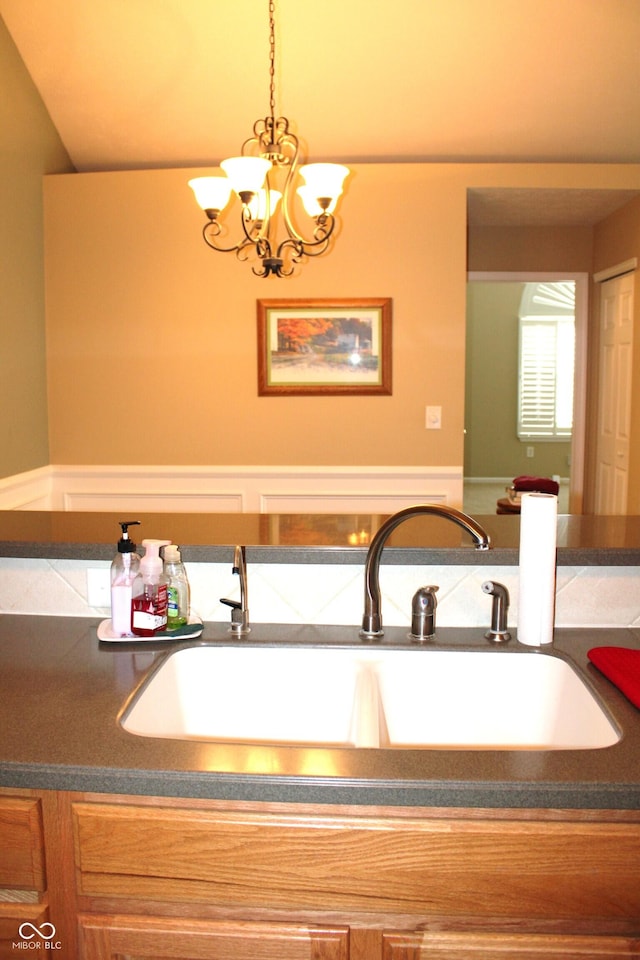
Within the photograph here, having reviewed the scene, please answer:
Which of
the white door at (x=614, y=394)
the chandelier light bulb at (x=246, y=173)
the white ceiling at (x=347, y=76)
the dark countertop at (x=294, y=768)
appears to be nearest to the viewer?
the dark countertop at (x=294, y=768)

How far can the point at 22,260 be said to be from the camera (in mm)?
4285

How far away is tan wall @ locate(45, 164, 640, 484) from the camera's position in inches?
175

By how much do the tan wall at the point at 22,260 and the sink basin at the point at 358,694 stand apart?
2.96 m

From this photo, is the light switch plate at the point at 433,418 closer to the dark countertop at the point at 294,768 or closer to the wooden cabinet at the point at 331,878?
the dark countertop at the point at 294,768

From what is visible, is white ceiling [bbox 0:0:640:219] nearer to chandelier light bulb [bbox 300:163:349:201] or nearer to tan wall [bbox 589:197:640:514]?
tan wall [bbox 589:197:640:514]

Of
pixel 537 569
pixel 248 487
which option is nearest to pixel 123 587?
pixel 537 569

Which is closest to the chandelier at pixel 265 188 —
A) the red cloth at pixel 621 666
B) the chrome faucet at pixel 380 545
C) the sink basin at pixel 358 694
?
the chrome faucet at pixel 380 545

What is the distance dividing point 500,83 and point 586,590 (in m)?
3.30

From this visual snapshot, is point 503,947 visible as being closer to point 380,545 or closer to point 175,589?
point 380,545

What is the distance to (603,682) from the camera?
1297 mm

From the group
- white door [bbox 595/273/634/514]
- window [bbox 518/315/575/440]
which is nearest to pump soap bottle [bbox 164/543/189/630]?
white door [bbox 595/273/634/514]

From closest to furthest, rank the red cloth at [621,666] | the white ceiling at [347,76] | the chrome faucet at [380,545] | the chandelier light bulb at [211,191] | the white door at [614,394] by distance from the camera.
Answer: the red cloth at [621,666], the chrome faucet at [380,545], the chandelier light bulb at [211,191], the white ceiling at [347,76], the white door at [614,394]

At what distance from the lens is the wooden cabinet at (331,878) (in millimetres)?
1002

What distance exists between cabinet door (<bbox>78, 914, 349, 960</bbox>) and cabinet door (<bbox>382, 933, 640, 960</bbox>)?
0.26 feet
